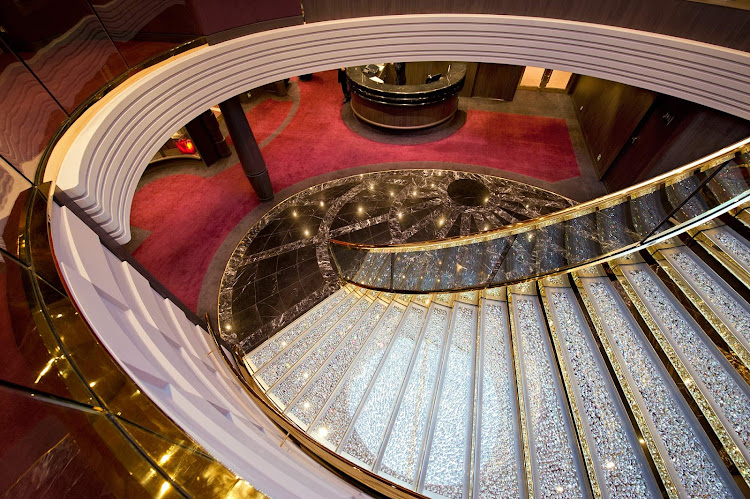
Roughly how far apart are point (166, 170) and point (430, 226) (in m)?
5.98

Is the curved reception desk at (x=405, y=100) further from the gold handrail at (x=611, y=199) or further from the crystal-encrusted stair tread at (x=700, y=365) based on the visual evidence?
the crystal-encrusted stair tread at (x=700, y=365)

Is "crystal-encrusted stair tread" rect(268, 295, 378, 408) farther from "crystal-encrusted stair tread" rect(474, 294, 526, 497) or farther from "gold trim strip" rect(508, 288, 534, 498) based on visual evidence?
"gold trim strip" rect(508, 288, 534, 498)

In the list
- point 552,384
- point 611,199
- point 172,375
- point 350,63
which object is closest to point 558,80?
point 350,63

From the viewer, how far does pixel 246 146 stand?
530 centimetres

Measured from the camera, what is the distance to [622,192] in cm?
291

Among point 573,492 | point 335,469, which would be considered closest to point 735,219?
point 573,492

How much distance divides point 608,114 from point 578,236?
18.3 feet

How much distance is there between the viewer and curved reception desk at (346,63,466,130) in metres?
7.05

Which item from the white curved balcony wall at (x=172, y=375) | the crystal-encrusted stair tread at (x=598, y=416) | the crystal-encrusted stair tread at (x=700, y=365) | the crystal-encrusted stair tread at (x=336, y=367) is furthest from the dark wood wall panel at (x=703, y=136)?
the white curved balcony wall at (x=172, y=375)

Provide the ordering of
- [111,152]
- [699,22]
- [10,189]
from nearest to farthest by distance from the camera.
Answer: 1. [10,189]
2. [111,152]
3. [699,22]

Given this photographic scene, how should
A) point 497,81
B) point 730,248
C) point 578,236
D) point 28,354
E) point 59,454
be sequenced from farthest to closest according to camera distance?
point 497,81 < point 578,236 < point 730,248 < point 28,354 < point 59,454

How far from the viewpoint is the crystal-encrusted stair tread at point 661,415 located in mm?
1816

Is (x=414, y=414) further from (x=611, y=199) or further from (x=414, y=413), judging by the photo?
(x=611, y=199)

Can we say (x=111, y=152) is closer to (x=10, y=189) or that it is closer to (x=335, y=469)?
(x=10, y=189)
